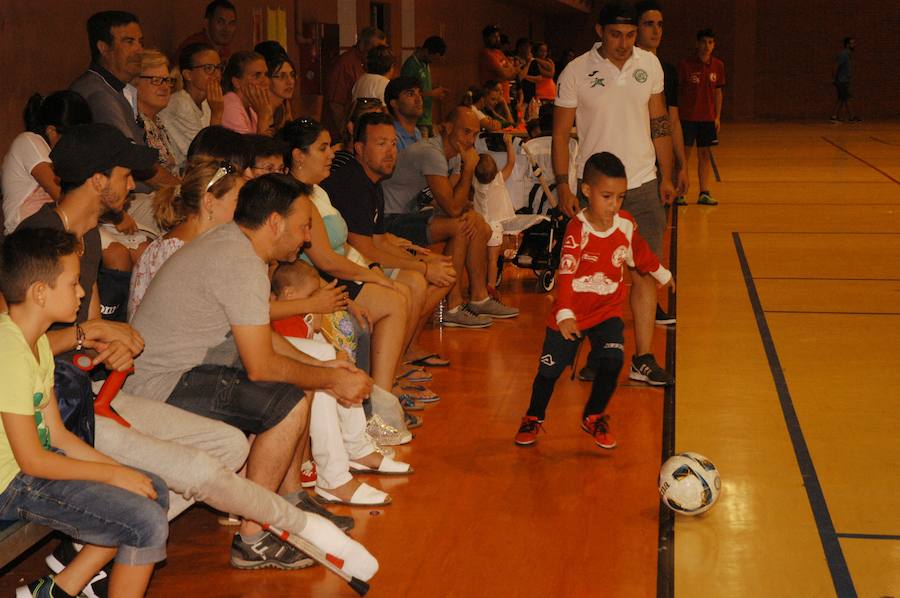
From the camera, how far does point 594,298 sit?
466cm

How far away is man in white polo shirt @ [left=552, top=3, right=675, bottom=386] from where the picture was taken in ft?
18.0

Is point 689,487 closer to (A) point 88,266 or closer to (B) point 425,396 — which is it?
(B) point 425,396

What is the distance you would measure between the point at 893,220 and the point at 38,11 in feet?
26.0

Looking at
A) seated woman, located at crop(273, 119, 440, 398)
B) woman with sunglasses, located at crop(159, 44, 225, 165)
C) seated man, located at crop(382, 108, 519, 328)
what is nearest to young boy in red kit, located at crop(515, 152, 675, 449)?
seated woman, located at crop(273, 119, 440, 398)

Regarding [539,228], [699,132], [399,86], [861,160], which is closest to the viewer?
[399,86]

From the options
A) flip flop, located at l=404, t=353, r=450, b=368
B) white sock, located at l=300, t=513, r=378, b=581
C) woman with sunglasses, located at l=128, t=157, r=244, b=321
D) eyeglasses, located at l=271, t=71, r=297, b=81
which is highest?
eyeglasses, located at l=271, t=71, r=297, b=81

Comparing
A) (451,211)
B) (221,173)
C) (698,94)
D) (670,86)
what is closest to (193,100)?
(451,211)

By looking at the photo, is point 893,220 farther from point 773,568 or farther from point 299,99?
point 773,568

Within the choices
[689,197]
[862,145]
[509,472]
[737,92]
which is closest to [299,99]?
[689,197]

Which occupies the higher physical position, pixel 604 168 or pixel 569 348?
pixel 604 168

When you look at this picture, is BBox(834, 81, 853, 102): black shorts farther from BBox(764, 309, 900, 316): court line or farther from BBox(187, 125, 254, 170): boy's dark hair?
BBox(187, 125, 254, 170): boy's dark hair

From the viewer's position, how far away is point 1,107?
18.5 feet

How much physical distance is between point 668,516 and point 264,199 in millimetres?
1743

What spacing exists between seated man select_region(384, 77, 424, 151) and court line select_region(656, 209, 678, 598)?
6.37 ft
